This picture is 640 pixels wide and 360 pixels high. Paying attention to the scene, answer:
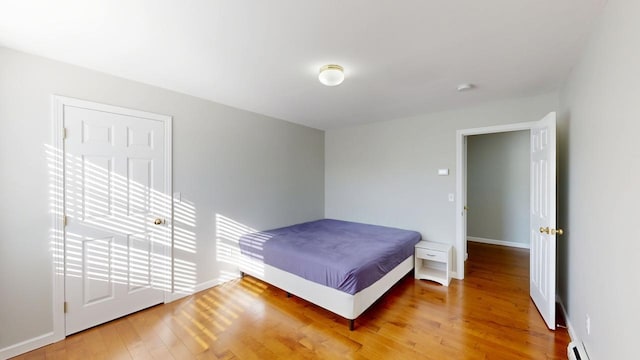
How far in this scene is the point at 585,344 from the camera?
1.80 metres

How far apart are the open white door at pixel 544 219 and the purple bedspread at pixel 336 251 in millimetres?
1328

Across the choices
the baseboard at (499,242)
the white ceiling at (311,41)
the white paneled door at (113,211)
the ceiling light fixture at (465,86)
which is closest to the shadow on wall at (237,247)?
the white paneled door at (113,211)

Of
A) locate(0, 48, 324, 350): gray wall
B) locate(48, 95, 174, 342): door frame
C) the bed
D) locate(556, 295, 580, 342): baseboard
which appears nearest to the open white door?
locate(556, 295, 580, 342): baseboard

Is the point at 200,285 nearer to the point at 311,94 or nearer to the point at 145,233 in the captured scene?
the point at 145,233

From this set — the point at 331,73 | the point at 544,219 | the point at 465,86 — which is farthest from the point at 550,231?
the point at 331,73

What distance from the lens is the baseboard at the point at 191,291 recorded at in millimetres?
2820

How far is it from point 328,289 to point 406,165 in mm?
2429

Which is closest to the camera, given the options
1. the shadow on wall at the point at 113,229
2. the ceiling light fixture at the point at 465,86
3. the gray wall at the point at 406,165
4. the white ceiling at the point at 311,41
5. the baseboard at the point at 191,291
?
the white ceiling at the point at 311,41

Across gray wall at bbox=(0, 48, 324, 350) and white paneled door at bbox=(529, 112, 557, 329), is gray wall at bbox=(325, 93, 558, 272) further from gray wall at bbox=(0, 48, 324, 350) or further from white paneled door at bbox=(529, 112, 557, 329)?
white paneled door at bbox=(529, 112, 557, 329)

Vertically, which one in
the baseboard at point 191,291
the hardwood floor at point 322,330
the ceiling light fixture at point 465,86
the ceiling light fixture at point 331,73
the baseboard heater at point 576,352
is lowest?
the hardwood floor at point 322,330

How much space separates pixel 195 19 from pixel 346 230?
3.19 m

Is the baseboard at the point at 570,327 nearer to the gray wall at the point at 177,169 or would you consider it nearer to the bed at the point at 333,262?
the bed at the point at 333,262

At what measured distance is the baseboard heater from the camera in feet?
5.82

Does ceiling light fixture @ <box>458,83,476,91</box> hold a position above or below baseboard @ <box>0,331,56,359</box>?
above
